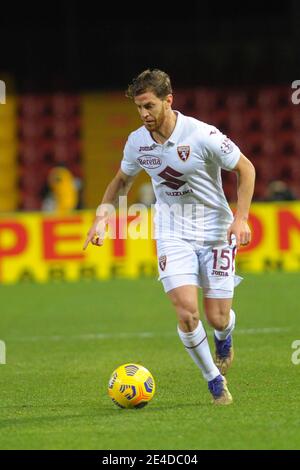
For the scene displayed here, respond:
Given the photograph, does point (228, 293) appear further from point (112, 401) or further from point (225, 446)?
point (225, 446)

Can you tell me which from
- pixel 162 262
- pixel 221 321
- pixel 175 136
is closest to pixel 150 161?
pixel 175 136

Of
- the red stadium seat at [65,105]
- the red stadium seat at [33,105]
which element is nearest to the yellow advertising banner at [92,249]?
the red stadium seat at [65,105]

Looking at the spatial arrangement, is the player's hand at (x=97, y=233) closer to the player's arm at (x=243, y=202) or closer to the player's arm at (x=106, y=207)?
the player's arm at (x=106, y=207)

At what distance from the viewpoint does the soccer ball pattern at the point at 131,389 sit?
26.8 feet

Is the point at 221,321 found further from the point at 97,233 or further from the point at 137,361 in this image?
the point at 137,361

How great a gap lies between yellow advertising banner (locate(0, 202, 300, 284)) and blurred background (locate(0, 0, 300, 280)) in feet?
15.0

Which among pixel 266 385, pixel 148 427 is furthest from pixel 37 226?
pixel 148 427

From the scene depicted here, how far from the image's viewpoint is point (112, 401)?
27.9ft

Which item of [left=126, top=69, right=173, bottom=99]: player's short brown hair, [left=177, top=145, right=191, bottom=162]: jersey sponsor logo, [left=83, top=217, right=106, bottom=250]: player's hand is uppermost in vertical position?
[left=126, top=69, right=173, bottom=99]: player's short brown hair

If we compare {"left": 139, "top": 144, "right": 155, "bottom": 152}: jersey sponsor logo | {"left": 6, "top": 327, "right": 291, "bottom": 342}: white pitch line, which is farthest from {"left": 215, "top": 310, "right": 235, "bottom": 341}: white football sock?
{"left": 6, "top": 327, "right": 291, "bottom": 342}: white pitch line

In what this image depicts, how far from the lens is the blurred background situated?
25.8m

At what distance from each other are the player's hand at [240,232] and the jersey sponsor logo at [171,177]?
22.1 inches

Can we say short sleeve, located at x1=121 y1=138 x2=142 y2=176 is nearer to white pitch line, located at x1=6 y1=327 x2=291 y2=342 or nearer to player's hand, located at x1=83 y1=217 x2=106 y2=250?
player's hand, located at x1=83 y1=217 x2=106 y2=250

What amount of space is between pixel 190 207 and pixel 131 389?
1392 millimetres
